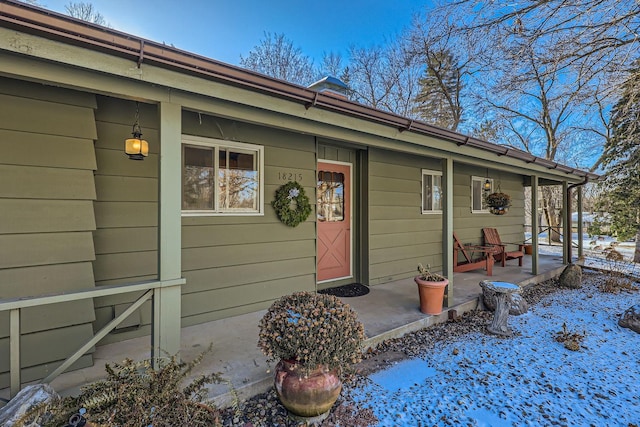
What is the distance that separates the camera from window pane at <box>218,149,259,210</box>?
11.9ft

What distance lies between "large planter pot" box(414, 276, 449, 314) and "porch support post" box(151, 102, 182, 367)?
2.76 m

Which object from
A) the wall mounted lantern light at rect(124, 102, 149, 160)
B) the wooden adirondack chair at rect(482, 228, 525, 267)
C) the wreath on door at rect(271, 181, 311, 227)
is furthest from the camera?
the wooden adirondack chair at rect(482, 228, 525, 267)

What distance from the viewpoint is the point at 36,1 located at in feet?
22.5

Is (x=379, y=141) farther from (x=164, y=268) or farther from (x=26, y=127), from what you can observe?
(x=26, y=127)

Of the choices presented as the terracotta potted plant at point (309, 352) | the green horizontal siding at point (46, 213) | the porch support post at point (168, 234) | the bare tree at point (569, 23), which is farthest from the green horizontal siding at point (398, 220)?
the green horizontal siding at point (46, 213)

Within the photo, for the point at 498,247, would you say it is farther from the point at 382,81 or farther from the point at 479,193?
the point at 382,81

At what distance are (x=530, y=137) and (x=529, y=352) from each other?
1529 cm

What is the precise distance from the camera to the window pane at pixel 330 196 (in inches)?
192

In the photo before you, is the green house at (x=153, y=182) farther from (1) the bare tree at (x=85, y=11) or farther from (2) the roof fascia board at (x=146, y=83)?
(1) the bare tree at (x=85, y=11)

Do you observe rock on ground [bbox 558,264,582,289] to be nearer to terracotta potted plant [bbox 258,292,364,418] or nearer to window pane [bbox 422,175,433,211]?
window pane [bbox 422,175,433,211]

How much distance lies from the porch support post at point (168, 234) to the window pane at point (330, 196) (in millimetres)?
2790

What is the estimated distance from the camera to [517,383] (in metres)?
2.60

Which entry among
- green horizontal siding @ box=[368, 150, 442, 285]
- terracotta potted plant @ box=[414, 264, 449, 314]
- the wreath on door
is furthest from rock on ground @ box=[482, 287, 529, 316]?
the wreath on door

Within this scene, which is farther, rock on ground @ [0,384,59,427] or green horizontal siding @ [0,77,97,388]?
green horizontal siding @ [0,77,97,388]
